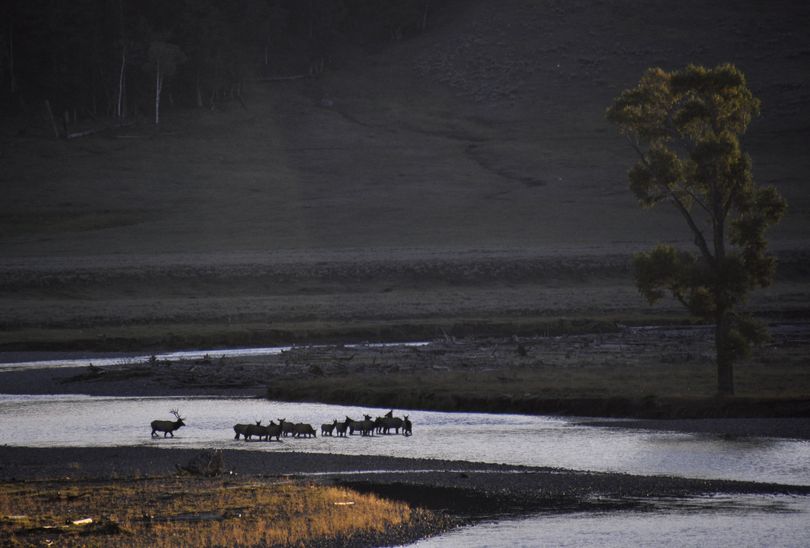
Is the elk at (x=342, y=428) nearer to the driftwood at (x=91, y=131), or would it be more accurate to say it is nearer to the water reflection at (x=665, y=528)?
the water reflection at (x=665, y=528)

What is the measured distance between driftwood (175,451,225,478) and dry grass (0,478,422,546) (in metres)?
0.55

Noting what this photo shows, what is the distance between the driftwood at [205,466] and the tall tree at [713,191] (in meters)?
13.2

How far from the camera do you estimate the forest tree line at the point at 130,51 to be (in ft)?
393

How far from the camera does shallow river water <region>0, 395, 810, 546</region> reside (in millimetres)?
19062

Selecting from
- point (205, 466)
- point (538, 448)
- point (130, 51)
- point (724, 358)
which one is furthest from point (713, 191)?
point (130, 51)

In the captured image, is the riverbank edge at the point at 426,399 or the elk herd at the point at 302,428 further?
the riverbank edge at the point at 426,399

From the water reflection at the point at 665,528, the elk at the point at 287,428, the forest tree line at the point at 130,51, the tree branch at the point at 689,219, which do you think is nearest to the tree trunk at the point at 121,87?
the forest tree line at the point at 130,51

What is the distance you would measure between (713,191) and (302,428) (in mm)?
12341

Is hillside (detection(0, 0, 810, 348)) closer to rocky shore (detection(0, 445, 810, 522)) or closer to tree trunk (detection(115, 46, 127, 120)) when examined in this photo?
tree trunk (detection(115, 46, 127, 120))

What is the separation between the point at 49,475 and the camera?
2375 centimetres

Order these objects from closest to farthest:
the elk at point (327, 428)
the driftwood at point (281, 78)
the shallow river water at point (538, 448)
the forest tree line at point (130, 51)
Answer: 1. the shallow river water at point (538, 448)
2. the elk at point (327, 428)
3. the forest tree line at point (130, 51)
4. the driftwood at point (281, 78)

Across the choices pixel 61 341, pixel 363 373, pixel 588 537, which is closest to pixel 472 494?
pixel 588 537

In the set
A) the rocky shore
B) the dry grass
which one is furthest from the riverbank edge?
the dry grass

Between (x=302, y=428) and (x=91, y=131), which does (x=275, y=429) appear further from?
(x=91, y=131)
